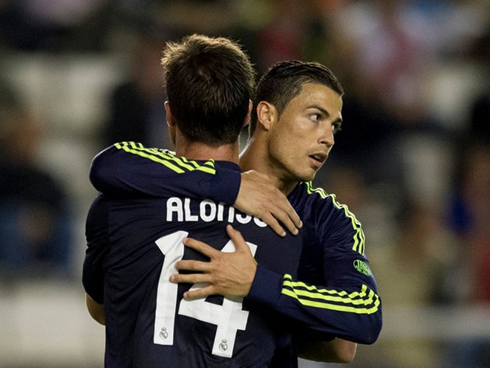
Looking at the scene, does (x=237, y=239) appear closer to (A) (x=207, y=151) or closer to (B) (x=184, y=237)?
(B) (x=184, y=237)

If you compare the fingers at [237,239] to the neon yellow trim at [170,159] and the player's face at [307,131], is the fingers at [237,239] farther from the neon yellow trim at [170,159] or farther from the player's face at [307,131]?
the player's face at [307,131]

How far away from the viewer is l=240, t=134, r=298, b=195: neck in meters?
3.47

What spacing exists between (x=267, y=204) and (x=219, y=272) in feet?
0.80

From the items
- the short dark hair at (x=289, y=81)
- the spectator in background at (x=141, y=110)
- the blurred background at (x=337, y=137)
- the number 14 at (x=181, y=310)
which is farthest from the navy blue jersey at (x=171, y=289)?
the spectator in background at (x=141, y=110)

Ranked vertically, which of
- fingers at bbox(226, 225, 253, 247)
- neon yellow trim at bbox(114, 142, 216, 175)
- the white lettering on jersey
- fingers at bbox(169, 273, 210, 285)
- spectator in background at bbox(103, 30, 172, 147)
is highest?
spectator in background at bbox(103, 30, 172, 147)

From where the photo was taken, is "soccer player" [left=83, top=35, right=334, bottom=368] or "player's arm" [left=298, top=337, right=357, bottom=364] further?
"player's arm" [left=298, top=337, right=357, bottom=364]

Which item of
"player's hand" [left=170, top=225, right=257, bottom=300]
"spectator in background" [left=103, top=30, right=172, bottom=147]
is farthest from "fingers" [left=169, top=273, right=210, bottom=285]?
"spectator in background" [left=103, top=30, right=172, bottom=147]

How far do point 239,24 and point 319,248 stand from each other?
5665mm

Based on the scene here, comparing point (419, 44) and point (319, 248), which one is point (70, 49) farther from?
point (319, 248)

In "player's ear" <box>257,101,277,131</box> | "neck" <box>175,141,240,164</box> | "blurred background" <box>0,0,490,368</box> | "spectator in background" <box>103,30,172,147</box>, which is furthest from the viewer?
"spectator in background" <box>103,30,172,147</box>

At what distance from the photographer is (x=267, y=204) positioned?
3139 mm

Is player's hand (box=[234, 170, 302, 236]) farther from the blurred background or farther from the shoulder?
the blurred background

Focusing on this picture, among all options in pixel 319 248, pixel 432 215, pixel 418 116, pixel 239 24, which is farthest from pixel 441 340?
pixel 319 248

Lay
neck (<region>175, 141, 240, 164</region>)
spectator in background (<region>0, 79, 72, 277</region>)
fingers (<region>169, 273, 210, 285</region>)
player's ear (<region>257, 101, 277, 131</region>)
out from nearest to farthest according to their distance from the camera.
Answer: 1. fingers (<region>169, 273, 210, 285</region>)
2. neck (<region>175, 141, 240, 164</region>)
3. player's ear (<region>257, 101, 277, 131</region>)
4. spectator in background (<region>0, 79, 72, 277</region>)
